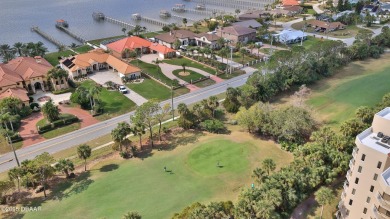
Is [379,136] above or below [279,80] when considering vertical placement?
above

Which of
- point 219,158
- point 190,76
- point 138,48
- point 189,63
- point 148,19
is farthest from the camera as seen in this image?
point 148,19

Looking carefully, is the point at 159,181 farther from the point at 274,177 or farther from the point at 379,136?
the point at 379,136

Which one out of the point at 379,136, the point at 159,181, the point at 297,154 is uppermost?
the point at 379,136

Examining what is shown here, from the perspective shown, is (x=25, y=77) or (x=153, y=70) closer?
(x=25, y=77)

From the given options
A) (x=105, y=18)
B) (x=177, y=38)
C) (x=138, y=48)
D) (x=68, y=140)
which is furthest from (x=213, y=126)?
(x=105, y=18)

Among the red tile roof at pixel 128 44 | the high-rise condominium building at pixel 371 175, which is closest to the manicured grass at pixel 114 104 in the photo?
the red tile roof at pixel 128 44

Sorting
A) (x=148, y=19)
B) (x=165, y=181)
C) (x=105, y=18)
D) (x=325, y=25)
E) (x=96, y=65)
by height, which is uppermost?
(x=325, y=25)

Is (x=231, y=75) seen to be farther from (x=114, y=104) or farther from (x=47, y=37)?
(x=47, y=37)

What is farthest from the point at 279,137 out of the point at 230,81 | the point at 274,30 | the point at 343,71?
the point at 274,30
